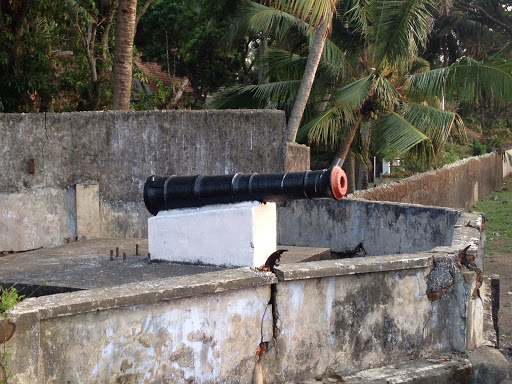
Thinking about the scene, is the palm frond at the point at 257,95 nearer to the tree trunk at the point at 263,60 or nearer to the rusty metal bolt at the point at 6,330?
the tree trunk at the point at 263,60

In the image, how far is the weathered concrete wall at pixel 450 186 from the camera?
1108 centimetres

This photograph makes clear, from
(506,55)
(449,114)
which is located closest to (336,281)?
(449,114)

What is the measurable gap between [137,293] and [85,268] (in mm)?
2638

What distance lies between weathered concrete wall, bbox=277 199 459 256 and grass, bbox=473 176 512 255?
4899mm

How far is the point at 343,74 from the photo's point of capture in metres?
15.0

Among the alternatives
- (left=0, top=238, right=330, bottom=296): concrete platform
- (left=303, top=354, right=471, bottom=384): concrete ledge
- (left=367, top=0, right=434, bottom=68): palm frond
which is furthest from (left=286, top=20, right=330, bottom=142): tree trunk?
(left=303, top=354, right=471, bottom=384): concrete ledge

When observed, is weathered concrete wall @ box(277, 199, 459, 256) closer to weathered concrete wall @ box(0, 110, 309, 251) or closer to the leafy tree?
weathered concrete wall @ box(0, 110, 309, 251)

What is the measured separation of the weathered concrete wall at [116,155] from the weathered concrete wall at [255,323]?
3757mm

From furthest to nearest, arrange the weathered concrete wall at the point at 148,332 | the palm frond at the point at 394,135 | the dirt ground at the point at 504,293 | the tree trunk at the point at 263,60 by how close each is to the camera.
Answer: the tree trunk at the point at 263,60
the palm frond at the point at 394,135
the dirt ground at the point at 504,293
the weathered concrete wall at the point at 148,332

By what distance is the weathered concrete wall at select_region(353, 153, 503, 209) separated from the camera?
11078mm

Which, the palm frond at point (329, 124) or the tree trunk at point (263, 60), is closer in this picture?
the palm frond at point (329, 124)

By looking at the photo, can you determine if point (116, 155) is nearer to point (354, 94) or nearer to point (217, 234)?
point (217, 234)

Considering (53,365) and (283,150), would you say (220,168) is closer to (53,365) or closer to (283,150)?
(283,150)

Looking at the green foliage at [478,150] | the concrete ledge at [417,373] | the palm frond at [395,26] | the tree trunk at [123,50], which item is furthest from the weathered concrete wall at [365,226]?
the green foliage at [478,150]
